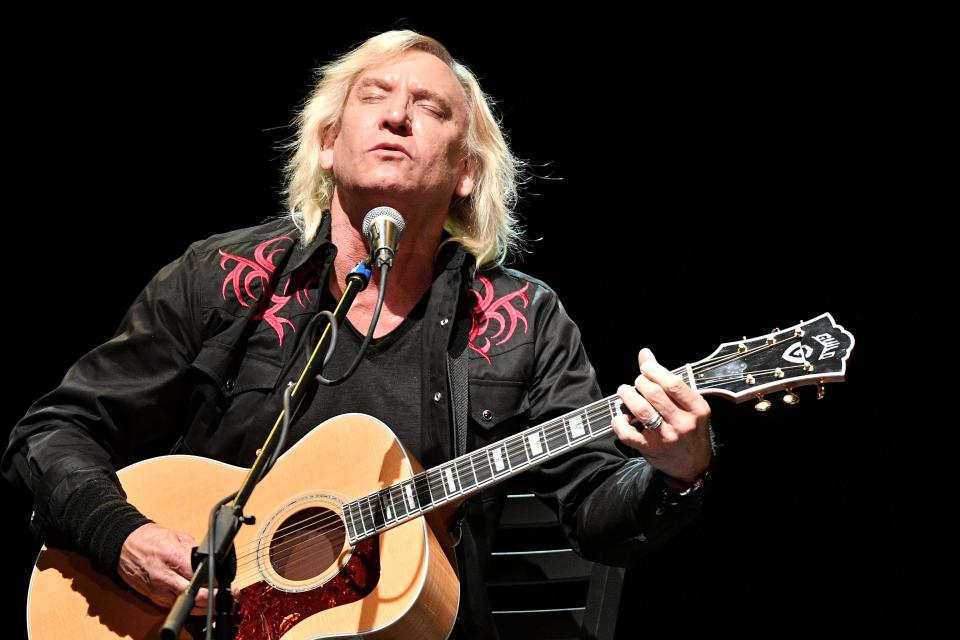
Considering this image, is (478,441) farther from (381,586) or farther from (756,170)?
(756,170)

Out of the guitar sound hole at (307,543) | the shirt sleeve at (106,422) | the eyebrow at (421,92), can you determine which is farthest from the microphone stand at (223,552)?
the eyebrow at (421,92)

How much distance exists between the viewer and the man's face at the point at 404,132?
2965mm

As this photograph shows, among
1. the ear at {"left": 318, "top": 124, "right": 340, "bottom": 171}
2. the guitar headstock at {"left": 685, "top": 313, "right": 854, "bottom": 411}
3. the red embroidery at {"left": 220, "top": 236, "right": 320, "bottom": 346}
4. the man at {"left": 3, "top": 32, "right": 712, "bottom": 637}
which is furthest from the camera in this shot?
the ear at {"left": 318, "top": 124, "right": 340, "bottom": 171}

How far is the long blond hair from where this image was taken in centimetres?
333

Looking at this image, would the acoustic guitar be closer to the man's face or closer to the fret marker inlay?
the fret marker inlay

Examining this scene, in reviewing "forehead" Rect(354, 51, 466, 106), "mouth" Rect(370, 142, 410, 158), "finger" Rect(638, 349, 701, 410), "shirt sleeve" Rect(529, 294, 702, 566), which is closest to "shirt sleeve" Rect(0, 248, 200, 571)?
"mouth" Rect(370, 142, 410, 158)

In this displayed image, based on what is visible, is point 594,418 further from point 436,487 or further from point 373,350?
point 373,350

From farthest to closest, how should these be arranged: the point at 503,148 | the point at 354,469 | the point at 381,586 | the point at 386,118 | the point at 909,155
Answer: the point at 909,155
the point at 503,148
the point at 386,118
the point at 354,469
the point at 381,586

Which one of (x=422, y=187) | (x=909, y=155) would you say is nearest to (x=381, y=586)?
(x=422, y=187)

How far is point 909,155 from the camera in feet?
12.3

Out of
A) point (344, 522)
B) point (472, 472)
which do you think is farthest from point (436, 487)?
point (344, 522)

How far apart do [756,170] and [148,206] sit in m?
2.61

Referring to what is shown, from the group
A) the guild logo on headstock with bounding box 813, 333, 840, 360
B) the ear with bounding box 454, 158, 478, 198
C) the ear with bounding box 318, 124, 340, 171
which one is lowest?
the guild logo on headstock with bounding box 813, 333, 840, 360

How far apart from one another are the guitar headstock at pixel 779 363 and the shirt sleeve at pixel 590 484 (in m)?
0.33
